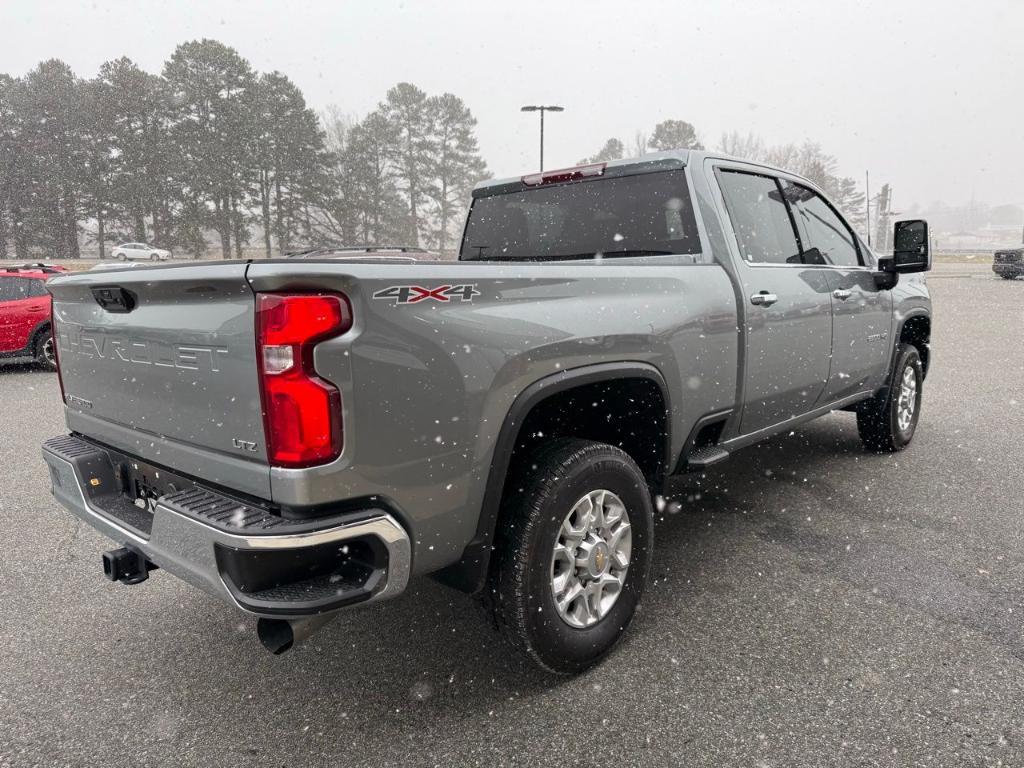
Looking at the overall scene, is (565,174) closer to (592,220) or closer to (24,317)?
(592,220)

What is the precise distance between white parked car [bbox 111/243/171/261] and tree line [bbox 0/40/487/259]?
5.95ft

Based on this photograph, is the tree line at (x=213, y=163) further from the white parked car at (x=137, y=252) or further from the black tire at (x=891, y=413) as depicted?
the black tire at (x=891, y=413)

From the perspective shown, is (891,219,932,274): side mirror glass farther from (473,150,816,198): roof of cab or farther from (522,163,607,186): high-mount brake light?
(522,163,607,186): high-mount brake light

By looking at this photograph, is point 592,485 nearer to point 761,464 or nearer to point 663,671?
point 663,671

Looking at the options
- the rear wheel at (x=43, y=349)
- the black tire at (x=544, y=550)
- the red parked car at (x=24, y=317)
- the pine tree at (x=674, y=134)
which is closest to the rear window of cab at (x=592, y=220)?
the black tire at (x=544, y=550)

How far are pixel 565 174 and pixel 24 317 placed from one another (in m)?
9.31

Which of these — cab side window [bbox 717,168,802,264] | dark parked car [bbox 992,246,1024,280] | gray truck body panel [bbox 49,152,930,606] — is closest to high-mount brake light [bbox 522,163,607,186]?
cab side window [bbox 717,168,802,264]

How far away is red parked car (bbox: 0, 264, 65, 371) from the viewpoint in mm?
9758

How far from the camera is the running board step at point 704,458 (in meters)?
3.17

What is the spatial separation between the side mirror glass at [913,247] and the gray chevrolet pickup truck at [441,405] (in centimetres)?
104

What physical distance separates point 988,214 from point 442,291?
225m

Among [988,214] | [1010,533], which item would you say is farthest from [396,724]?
[988,214]

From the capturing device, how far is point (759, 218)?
3.69 metres

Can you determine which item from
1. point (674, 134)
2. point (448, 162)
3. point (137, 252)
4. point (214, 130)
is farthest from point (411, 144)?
point (674, 134)
